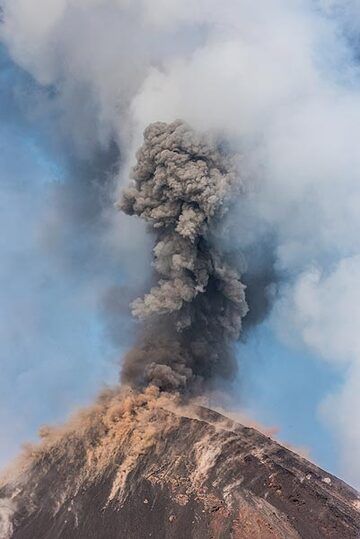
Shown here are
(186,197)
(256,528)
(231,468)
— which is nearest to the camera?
(256,528)

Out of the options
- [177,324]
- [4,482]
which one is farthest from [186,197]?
[4,482]

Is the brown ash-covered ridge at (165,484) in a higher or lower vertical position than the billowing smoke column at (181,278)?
lower

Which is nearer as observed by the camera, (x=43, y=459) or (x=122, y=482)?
(x=122, y=482)

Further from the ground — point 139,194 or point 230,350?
point 139,194

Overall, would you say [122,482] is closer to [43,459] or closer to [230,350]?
[43,459]

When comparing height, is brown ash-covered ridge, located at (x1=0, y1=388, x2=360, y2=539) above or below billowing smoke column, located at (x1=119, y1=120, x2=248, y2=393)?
below

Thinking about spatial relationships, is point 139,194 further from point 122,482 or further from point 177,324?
point 122,482

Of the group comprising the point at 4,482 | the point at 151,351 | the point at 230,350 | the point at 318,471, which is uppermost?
the point at 230,350

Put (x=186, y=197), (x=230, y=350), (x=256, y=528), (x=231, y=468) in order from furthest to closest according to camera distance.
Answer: (x=230, y=350) → (x=186, y=197) → (x=231, y=468) → (x=256, y=528)
